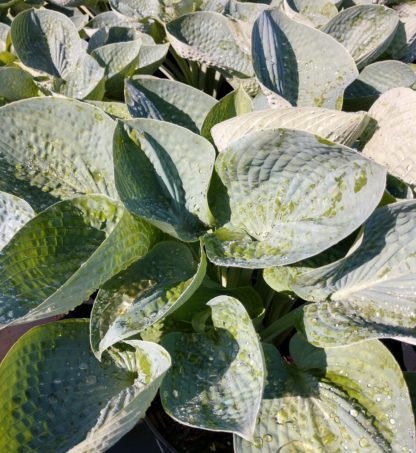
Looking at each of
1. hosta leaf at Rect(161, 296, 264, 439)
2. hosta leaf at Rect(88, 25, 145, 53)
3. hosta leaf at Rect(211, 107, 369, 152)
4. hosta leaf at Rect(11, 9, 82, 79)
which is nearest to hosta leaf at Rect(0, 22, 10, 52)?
hosta leaf at Rect(11, 9, 82, 79)

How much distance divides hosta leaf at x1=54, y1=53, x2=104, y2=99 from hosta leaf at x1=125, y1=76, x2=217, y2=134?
218 millimetres

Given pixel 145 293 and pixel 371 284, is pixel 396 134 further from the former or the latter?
pixel 145 293

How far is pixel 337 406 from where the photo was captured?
67 centimetres

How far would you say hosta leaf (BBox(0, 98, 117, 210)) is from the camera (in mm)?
725

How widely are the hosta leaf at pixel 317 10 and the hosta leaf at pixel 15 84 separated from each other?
2.00ft

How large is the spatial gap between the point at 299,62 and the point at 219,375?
555 millimetres

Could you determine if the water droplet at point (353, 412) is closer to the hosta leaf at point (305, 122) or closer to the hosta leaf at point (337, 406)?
the hosta leaf at point (337, 406)

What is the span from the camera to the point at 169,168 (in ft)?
2.27

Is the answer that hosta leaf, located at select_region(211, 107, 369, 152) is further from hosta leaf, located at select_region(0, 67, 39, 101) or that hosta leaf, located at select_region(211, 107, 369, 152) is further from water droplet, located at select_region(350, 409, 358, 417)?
hosta leaf, located at select_region(0, 67, 39, 101)

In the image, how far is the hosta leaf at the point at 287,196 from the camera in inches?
22.5

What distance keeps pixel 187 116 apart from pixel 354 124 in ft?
0.96

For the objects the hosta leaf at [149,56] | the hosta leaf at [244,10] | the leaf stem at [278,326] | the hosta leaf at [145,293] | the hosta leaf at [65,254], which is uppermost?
the hosta leaf at [244,10]

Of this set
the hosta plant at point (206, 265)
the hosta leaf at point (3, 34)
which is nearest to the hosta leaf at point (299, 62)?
the hosta plant at point (206, 265)

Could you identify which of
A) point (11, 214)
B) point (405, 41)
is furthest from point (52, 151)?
point (405, 41)
